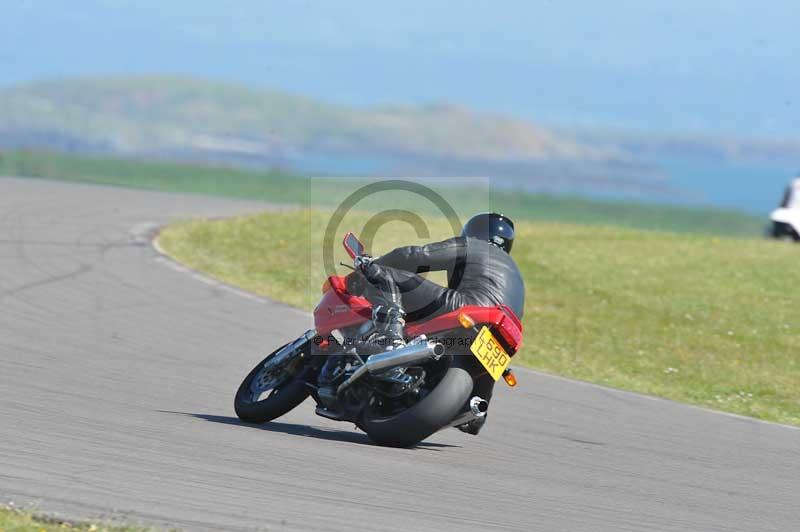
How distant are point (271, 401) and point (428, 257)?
1.40 m

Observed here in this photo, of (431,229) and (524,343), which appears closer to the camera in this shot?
(524,343)

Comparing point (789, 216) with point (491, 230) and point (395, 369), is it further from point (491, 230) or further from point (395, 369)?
point (395, 369)

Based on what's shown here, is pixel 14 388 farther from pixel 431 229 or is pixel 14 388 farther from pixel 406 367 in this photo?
pixel 431 229

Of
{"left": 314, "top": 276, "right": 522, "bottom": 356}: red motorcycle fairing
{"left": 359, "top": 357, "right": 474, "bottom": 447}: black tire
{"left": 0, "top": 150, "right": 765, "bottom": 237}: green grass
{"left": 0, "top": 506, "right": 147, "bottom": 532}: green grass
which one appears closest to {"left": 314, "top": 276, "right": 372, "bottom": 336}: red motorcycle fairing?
{"left": 314, "top": 276, "right": 522, "bottom": 356}: red motorcycle fairing

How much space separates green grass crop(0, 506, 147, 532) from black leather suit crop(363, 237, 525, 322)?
2.94 metres

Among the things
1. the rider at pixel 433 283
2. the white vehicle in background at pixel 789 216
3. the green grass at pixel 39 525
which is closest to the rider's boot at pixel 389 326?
the rider at pixel 433 283

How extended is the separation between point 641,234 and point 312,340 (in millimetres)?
19848

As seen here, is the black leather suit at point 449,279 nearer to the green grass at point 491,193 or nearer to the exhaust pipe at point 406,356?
the exhaust pipe at point 406,356

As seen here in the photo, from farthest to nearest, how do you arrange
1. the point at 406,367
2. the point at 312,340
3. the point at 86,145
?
1. the point at 86,145
2. the point at 312,340
3. the point at 406,367

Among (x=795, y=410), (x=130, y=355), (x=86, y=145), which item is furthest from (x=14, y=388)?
(x=86, y=145)

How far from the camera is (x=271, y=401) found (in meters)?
8.77

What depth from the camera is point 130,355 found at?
11586 mm

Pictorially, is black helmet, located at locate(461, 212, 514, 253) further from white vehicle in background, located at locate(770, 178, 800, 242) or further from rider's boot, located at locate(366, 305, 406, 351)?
white vehicle in background, located at locate(770, 178, 800, 242)

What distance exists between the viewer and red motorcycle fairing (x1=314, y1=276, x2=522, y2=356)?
26.1 ft
